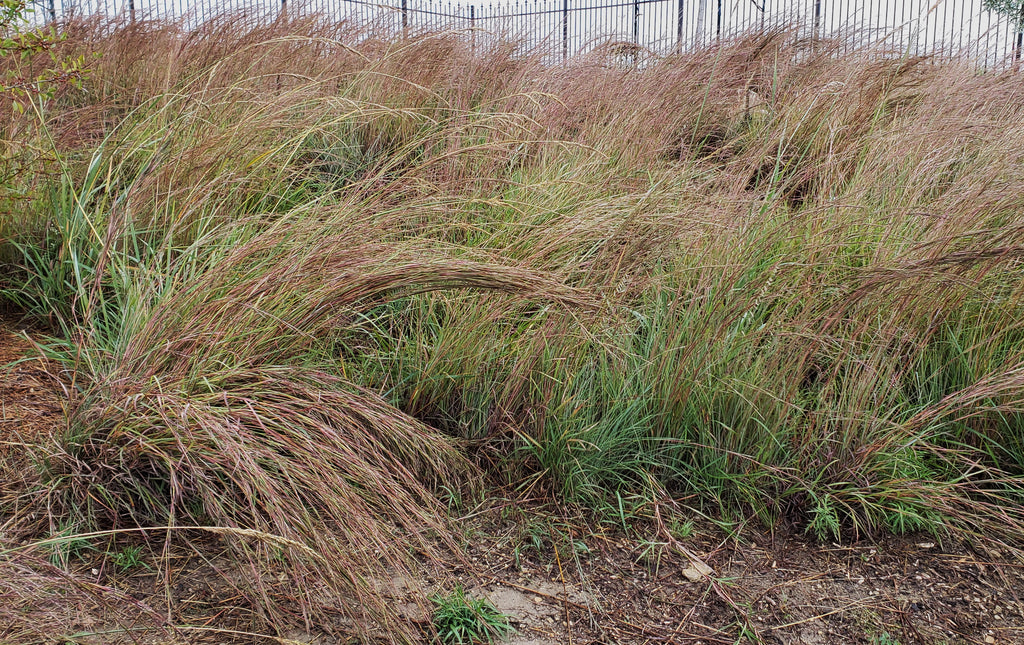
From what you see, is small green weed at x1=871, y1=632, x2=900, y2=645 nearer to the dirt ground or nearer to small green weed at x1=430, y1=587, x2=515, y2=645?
the dirt ground

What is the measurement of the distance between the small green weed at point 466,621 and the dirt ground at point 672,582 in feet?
0.12

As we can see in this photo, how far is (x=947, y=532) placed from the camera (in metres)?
2.04

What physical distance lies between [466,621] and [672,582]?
51 cm

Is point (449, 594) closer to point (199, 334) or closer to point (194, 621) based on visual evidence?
point (194, 621)

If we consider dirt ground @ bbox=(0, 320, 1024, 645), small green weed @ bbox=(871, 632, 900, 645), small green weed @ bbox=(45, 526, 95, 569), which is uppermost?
small green weed @ bbox=(45, 526, 95, 569)

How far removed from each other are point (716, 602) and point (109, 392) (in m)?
1.40

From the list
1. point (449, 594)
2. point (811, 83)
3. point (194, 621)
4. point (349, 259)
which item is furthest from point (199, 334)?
point (811, 83)

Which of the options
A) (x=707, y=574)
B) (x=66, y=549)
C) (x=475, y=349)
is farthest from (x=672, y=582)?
(x=66, y=549)

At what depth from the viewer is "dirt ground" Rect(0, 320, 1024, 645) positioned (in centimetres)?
167

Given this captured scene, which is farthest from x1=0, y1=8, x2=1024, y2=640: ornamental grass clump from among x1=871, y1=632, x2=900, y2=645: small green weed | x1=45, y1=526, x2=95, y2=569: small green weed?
x1=871, y1=632, x2=900, y2=645: small green weed

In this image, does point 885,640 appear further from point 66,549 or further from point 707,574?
point 66,549

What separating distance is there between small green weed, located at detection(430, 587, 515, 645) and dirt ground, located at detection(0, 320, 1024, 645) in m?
0.04

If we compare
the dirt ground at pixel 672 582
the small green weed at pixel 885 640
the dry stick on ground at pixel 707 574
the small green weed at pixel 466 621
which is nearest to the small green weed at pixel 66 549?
the dirt ground at pixel 672 582

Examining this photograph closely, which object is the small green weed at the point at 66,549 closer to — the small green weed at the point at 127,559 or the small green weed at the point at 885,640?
the small green weed at the point at 127,559
